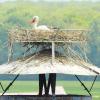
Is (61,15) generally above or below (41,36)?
below

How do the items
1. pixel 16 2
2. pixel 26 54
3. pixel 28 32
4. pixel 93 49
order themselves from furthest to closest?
pixel 16 2 < pixel 93 49 < pixel 26 54 < pixel 28 32

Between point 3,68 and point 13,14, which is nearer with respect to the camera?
point 3,68

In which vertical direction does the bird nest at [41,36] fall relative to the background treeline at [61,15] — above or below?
above

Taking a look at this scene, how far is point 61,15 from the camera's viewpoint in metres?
147

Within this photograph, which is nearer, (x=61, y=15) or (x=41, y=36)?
(x=41, y=36)

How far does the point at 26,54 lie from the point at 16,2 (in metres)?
144

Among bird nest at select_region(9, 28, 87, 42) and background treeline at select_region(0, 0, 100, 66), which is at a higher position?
bird nest at select_region(9, 28, 87, 42)

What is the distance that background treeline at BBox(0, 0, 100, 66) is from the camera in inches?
4872

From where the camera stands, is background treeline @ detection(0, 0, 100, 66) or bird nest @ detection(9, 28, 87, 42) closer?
bird nest @ detection(9, 28, 87, 42)

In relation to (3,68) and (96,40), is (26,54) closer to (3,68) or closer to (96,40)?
(3,68)

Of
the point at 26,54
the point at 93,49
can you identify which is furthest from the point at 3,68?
the point at 93,49

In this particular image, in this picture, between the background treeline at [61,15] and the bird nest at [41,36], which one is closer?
the bird nest at [41,36]

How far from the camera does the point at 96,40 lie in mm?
124875

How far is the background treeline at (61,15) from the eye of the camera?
12375cm
